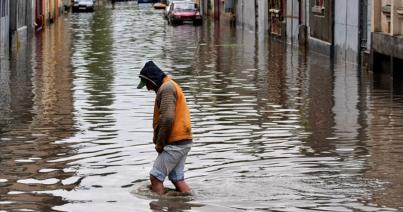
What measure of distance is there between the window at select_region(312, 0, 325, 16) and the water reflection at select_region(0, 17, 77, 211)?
9.10m

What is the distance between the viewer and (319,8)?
133 ft

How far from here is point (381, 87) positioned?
2691cm

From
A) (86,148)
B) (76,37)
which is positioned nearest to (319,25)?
(76,37)

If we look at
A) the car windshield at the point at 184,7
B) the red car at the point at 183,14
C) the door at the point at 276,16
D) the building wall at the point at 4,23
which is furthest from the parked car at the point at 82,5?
the building wall at the point at 4,23

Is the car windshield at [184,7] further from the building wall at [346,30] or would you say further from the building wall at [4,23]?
the building wall at [346,30]

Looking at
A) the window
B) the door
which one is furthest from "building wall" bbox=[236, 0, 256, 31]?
the window

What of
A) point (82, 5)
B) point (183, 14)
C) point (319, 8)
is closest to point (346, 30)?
point (319, 8)

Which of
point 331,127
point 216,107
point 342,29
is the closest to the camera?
point 331,127

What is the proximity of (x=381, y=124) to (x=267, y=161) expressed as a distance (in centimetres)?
494

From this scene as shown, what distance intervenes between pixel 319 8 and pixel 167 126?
29.2 m

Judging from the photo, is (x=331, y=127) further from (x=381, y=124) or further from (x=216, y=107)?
(x=216, y=107)

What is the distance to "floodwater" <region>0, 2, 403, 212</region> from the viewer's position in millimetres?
12016

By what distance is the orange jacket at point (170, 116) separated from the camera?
11.7 m

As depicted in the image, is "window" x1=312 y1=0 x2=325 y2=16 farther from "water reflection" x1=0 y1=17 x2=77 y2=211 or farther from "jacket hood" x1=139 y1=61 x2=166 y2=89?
"jacket hood" x1=139 y1=61 x2=166 y2=89
